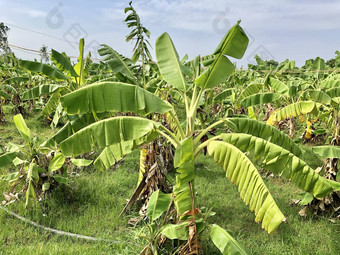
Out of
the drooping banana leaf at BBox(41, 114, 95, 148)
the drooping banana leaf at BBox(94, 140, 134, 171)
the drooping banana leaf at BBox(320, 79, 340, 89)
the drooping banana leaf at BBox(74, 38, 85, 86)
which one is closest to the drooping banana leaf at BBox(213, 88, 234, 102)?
the drooping banana leaf at BBox(320, 79, 340, 89)

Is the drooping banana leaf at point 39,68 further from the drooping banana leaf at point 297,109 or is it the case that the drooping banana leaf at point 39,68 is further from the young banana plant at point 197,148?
the drooping banana leaf at point 297,109

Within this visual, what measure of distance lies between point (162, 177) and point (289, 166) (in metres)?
2.17

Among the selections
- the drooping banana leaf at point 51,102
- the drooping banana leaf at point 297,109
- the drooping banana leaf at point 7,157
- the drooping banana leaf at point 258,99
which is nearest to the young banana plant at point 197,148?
the drooping banana leaf at point 7,157

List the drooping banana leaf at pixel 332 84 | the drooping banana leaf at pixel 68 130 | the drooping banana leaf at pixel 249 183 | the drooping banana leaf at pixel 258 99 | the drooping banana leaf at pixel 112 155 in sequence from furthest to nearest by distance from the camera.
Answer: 1. the drooping banana leaf at pixel 332 84
2. the drooping banana leaf at pixel 258 99
3. the drooping banana leaf at pixel 68 130
4. the drooping banana leaf at pixel 112 155
5. the drooping banana leaf at pixel 249 183

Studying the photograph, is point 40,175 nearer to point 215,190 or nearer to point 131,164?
point 131,164

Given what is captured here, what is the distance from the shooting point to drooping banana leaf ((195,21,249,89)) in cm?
280

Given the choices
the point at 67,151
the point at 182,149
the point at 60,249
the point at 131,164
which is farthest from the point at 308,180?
the point at 131,164

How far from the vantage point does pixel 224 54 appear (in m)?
2.93

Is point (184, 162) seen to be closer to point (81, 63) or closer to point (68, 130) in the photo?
point (68, 130)

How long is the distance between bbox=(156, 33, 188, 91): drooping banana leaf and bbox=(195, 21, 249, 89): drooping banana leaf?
34cm

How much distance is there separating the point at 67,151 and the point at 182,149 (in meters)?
1.26

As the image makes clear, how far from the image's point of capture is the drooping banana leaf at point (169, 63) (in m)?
3.23

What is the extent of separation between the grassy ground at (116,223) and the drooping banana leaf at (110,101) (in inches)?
57.5

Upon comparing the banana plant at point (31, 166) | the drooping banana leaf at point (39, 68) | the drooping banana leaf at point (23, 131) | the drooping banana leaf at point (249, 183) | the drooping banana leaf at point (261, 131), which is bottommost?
the banana plant at point (31, 166)
